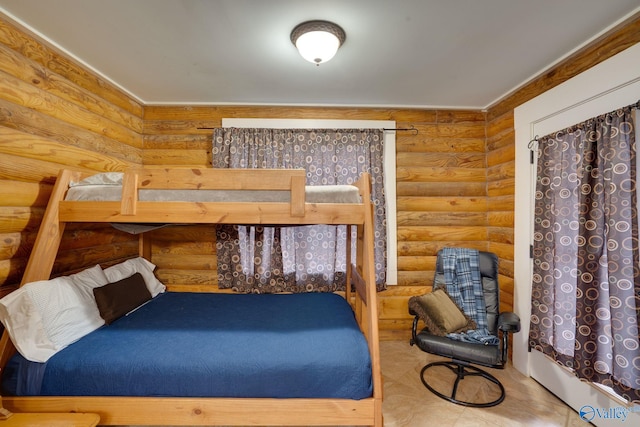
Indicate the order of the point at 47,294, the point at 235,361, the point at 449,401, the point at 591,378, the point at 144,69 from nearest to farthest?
the point at 235,361
the point at 47,294
the point at 591,378
the point at 449,401
the point at 144,69

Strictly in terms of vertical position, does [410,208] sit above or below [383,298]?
above

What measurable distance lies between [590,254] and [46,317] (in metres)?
3.28

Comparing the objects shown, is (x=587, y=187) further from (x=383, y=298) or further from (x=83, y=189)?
(x=83, y=189)

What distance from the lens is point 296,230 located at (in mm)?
2688

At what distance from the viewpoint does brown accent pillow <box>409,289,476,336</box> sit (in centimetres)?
212

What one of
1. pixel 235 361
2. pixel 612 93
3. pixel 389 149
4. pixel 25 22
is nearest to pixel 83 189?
pixel 25 22

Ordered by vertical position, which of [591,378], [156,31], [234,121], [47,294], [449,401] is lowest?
[449,401]

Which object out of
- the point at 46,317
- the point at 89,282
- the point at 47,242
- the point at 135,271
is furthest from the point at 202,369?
the point at 135,271

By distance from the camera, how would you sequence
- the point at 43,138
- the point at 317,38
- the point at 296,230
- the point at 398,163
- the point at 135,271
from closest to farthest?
the point at 317,38, the point at 43,138, the point at 135,271, the point at 296,230, the point at 398,163

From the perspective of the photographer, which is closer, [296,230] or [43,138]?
[43,138]

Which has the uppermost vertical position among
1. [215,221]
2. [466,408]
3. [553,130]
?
[553,130]

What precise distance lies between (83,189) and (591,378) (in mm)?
3455

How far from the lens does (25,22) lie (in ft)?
5.54

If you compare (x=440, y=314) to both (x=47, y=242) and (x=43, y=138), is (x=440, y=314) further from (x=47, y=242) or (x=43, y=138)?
(x=43, y=138)
